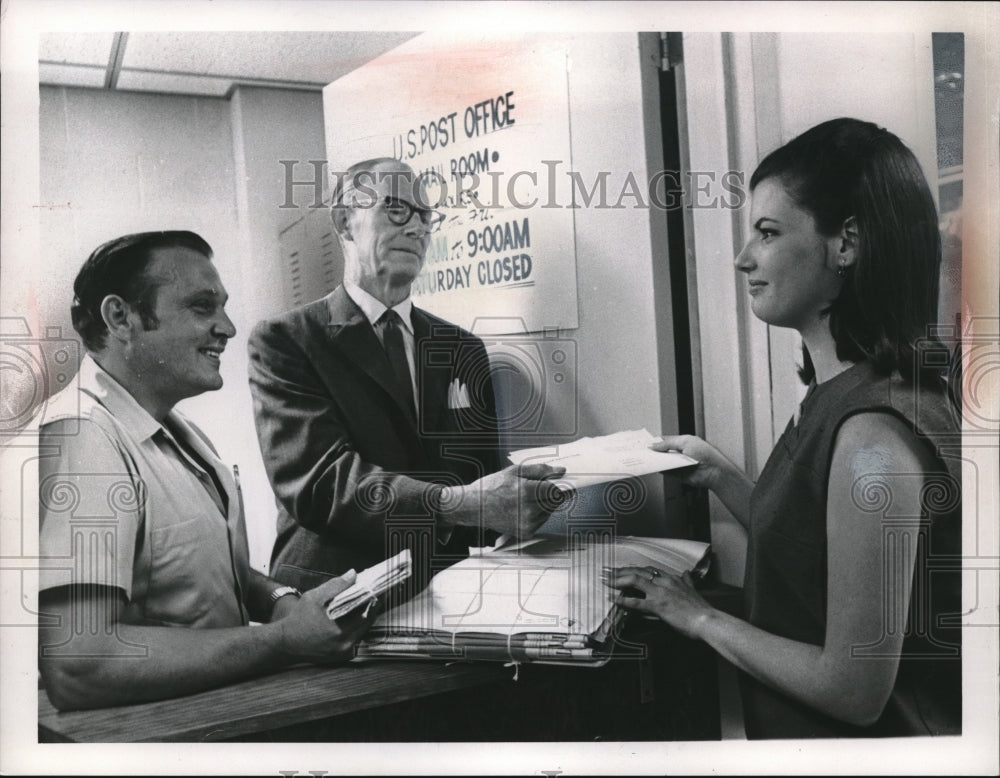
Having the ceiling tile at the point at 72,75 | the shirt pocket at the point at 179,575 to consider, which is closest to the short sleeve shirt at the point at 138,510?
the shirt pocket at the point at 179,575

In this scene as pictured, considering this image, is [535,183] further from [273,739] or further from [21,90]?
[273,739]

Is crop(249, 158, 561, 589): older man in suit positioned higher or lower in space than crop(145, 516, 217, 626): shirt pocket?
higher

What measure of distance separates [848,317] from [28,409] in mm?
1940

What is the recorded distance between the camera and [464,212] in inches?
88.6

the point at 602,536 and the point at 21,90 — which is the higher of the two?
the point at 21,90

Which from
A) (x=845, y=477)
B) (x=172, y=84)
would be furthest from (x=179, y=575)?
(x=845, y=477)

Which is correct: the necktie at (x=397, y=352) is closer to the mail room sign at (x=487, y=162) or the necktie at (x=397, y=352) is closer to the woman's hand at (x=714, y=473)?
the mail room sign at (x=487, y=162)

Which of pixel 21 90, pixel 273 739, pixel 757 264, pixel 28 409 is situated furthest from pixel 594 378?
pixel 21 90

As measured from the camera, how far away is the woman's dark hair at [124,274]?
2225 mm

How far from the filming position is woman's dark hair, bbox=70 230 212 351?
222 centimetres

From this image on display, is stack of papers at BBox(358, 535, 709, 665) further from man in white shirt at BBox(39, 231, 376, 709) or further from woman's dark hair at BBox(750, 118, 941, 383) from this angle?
woman's dark hair at BBox(750, 118, 941, 383)

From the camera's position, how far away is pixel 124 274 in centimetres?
223

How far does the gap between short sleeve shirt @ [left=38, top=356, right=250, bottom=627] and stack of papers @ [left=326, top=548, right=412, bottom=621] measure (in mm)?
222

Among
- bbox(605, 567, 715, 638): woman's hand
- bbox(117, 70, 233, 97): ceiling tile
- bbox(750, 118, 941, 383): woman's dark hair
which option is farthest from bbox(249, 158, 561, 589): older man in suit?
bbox(750, 118, 941, 383): woman's dark hair
